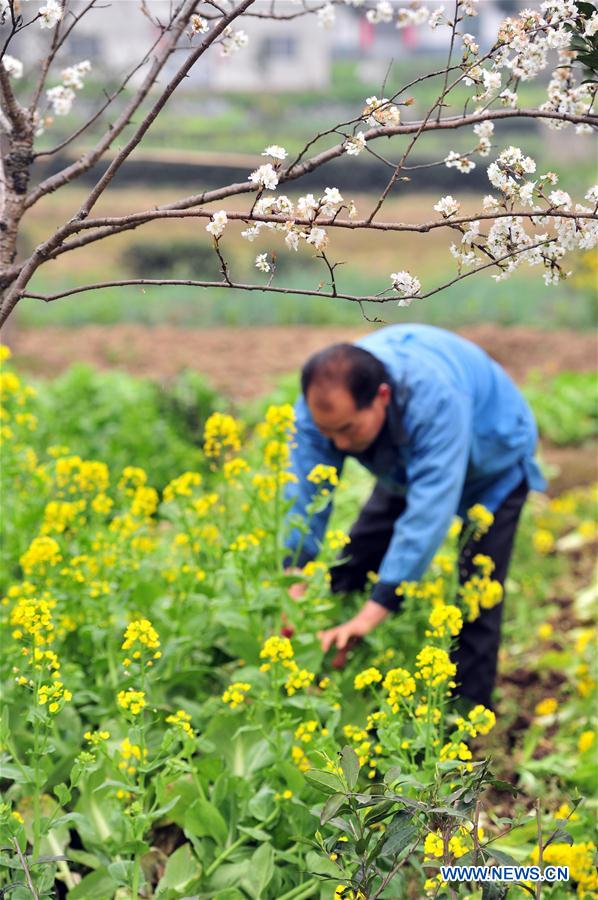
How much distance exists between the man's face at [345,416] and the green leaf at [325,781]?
1490 mm

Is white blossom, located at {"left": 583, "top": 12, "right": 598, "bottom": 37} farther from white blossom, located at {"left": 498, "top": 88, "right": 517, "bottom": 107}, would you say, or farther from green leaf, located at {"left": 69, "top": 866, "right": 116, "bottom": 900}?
green leaf, located at {"left": 69, "top": 866, "right": 116, "bottom": 900}

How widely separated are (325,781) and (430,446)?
1.63 metres

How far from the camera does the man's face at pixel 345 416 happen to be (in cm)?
310

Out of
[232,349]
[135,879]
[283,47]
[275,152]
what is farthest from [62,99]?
[283,47]

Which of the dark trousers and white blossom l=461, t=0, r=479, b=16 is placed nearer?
white blossom l=461, t=0, r=479, b=16

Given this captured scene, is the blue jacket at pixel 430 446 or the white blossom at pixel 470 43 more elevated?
the white blossom at pixel 470 43

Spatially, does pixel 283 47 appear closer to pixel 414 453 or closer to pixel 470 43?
pixel 414 453

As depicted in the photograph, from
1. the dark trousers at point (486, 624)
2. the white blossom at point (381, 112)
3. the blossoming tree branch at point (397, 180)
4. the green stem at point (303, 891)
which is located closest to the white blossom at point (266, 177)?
the blossoming tree branch at point (397, 180)

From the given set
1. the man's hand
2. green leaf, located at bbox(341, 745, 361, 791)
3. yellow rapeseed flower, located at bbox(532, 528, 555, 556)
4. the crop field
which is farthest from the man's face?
yellow rapeseed flower, located at bbox(532, 528, 555, 556)

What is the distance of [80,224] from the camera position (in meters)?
1.95

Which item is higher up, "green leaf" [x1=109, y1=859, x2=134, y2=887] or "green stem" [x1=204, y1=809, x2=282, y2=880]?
"green leaf" [x1=109, y1=859, x2=134, y2=887]

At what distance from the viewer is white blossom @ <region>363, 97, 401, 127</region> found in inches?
78.4

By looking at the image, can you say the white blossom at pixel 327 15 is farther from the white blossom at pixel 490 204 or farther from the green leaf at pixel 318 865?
the green leaf at pixel 318 865

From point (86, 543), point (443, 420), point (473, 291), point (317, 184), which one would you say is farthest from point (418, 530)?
point (317, 184)
